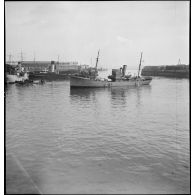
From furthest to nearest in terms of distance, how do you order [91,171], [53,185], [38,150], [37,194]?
[38,150] → [91,171] → [53,185] → [37,194]

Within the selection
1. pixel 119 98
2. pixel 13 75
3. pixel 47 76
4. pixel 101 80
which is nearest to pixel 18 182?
pixel 119 98

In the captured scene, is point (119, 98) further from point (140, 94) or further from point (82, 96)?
point (140, 94)

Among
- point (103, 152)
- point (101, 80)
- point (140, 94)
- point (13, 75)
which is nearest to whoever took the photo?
point (103, 152)

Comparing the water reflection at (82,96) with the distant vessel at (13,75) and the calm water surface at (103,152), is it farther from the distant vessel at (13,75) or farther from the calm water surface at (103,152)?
the distant vessel at (13,75)

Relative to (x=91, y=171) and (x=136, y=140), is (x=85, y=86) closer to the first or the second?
(x=136, y=140)

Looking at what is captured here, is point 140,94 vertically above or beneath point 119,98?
above

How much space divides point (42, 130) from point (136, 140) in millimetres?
4336

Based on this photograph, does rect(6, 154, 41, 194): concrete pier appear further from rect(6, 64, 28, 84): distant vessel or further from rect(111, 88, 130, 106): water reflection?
rect(6, 64, 28, 84): distant vessel

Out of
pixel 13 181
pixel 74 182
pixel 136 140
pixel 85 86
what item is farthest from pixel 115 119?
pixel 85 86

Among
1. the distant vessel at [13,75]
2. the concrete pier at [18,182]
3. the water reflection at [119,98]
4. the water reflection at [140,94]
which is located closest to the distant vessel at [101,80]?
the water reflection at [140,94]

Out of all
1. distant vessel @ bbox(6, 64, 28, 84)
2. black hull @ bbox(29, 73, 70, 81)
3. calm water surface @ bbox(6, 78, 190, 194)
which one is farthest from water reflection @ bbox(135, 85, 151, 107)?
black hull @ bbox(29, 73, 70, 81)

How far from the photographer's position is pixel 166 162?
22.5 feet

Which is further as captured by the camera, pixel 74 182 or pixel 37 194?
pixel 74 182

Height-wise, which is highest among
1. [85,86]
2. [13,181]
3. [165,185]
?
[85,86]
